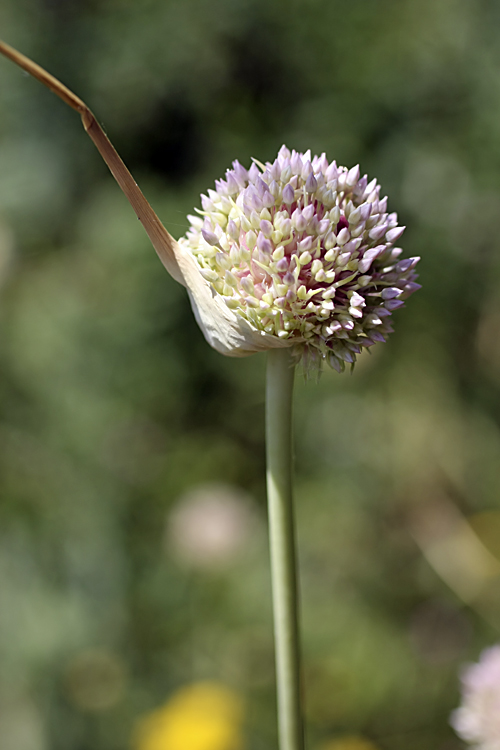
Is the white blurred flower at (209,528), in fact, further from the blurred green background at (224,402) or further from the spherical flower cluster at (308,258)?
the spherical flower cluster at (308,258)

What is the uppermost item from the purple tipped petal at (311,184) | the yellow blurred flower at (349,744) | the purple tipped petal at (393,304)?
the purple tipped petal at (311,184)

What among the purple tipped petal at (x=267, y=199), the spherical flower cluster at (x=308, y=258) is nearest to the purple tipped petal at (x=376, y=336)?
the spherical flower cluster at (x=308, y=258)

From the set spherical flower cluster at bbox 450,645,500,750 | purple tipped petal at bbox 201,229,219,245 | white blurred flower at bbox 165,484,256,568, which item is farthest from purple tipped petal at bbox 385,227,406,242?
white blurred flower at bbox 165,484,256,568

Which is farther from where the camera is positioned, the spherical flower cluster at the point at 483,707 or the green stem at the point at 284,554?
the spherical flower cluster at the point at 483,707

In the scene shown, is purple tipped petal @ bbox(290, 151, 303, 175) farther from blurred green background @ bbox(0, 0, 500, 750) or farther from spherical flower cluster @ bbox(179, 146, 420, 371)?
blurred green background @ bbox(0, 0, 500, 750)

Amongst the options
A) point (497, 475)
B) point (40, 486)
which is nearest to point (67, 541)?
point (40, 486)

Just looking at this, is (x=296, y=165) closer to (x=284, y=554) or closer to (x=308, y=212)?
(x=308, y=212)
